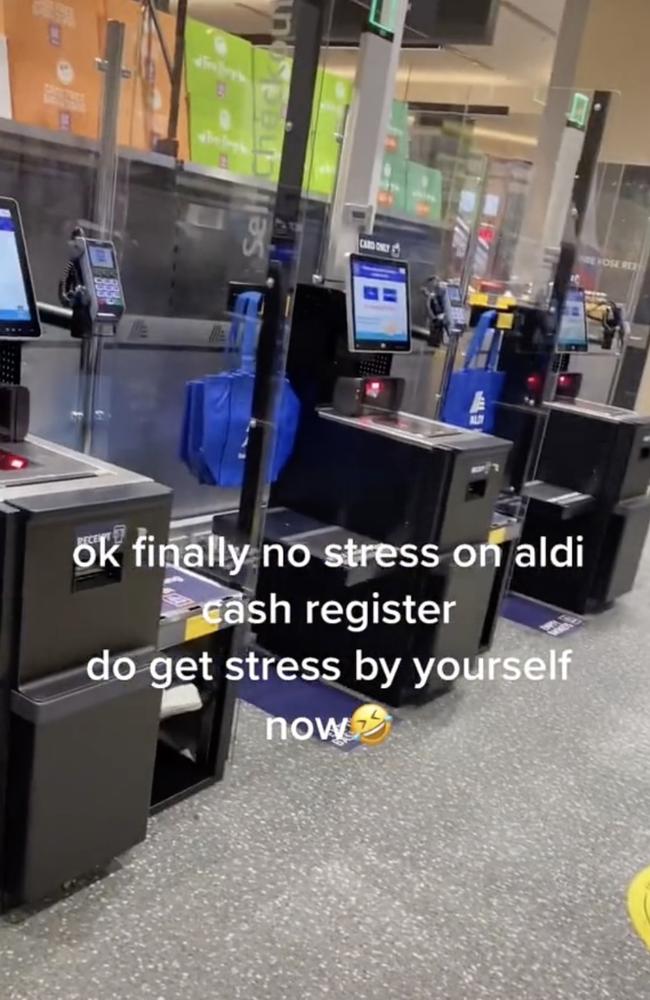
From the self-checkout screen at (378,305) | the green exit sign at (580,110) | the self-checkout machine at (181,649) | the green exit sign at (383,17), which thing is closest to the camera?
the self-checkout machine at (181,649)

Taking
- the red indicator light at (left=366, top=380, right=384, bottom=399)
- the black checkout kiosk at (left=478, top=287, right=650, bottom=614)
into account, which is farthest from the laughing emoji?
the black checkout kiosk at (left=478, top=287, right=650, bottom=614)

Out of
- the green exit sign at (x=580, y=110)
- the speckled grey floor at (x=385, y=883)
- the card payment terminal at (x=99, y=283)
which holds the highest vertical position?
the green exit sign at (x=580, y=110)

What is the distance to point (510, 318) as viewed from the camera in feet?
13.4

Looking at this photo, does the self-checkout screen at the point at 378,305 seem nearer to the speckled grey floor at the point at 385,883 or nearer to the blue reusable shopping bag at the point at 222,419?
the blue reusable shopping bag at the point at 222,419

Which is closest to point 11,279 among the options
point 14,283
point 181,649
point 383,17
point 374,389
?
point 14,283

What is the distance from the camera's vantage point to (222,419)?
2.75m

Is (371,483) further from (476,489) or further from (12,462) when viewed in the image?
(12,462)

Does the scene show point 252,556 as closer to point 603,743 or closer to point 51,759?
point 51,759

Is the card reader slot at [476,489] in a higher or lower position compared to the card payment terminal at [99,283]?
lower

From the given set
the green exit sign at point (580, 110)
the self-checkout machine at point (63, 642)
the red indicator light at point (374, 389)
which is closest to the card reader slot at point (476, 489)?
the red indicator light at point (374, 389)

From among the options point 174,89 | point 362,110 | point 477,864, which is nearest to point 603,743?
point 477,864

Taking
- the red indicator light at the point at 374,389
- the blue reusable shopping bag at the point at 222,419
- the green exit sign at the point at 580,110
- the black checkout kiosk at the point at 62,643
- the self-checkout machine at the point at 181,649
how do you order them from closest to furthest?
the black checkout kiosk at the point at 62,643 < the self-checkout machine at the point at 181,649 < the blue reusable shopping bag at the point at 222,419 < the red indicator light at the point at 374,389 < the green exit sign at the point at 580,110

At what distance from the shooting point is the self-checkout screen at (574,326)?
437 centimetres

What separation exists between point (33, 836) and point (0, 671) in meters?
0.37
